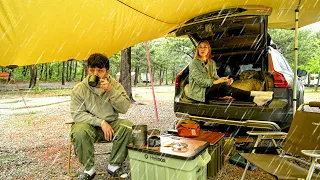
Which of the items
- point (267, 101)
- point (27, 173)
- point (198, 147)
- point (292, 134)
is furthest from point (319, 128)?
point (27, 173)

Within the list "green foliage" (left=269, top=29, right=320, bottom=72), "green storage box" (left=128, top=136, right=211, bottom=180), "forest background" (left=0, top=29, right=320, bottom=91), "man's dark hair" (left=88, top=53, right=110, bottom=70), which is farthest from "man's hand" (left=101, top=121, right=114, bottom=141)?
"green foliage" (left=269, top=29, right=320, bottom=72)

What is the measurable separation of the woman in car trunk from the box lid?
51.6 inches

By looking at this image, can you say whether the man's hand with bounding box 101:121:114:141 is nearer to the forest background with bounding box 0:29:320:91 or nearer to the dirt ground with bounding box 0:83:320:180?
the dirt ground with bounding box 0:83:320:180

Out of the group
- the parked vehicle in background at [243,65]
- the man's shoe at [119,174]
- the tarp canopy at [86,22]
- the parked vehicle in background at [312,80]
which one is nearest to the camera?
the tarp canopy at [86,22]

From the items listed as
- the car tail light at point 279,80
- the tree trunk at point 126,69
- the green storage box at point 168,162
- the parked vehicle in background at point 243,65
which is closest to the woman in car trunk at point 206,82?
the parked vehicle in background at point 243,65

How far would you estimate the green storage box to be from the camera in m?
1.90

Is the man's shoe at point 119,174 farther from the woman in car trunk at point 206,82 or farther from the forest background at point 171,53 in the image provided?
the forest background at point 171,53

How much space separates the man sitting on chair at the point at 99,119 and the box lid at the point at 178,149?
522mm

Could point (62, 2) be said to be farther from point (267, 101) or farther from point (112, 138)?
point (267, 101)

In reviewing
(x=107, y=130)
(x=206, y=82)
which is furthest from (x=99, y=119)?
(x=206, y=82)

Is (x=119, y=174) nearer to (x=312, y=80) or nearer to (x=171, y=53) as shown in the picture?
(x=171, y=53)

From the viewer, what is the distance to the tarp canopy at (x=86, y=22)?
2.37 metres

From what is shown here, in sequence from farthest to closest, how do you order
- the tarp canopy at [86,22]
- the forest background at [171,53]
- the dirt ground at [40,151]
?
the forest background at [171,53] → the dirt ground at [40,151] → the tarp canopy at [86,22]

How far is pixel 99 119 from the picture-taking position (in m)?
2.65
